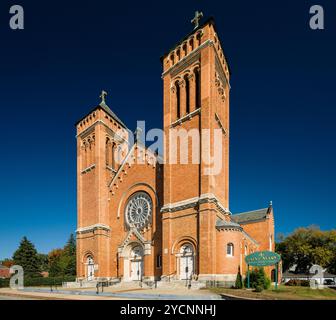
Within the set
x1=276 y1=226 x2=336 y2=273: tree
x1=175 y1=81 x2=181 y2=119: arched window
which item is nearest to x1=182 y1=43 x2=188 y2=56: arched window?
x1=175 y1=81 x2=181 y2=119: arched window

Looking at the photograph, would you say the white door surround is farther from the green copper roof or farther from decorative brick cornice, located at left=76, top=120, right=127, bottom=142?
the green copper roof

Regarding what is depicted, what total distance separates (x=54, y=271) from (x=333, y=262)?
159 ft

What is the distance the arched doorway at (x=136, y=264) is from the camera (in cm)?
3045

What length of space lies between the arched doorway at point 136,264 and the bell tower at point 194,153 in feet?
17.3

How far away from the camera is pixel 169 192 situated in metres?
27.3

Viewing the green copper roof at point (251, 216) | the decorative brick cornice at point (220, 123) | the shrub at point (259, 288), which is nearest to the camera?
the shrub at point (259, 288)

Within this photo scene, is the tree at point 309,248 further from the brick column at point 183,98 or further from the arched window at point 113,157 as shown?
the brick column at point 183,98

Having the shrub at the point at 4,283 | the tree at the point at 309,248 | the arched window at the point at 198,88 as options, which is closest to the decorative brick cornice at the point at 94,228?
the shrub at the point at 4,283

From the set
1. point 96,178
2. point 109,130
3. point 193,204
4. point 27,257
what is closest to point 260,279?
point 193,204

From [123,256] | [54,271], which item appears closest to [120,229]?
[123,256]

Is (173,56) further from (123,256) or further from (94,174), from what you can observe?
(123,256)

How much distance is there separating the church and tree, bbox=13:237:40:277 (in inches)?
1090

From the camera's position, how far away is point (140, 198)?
32094mm

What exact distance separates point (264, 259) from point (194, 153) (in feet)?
32.4
